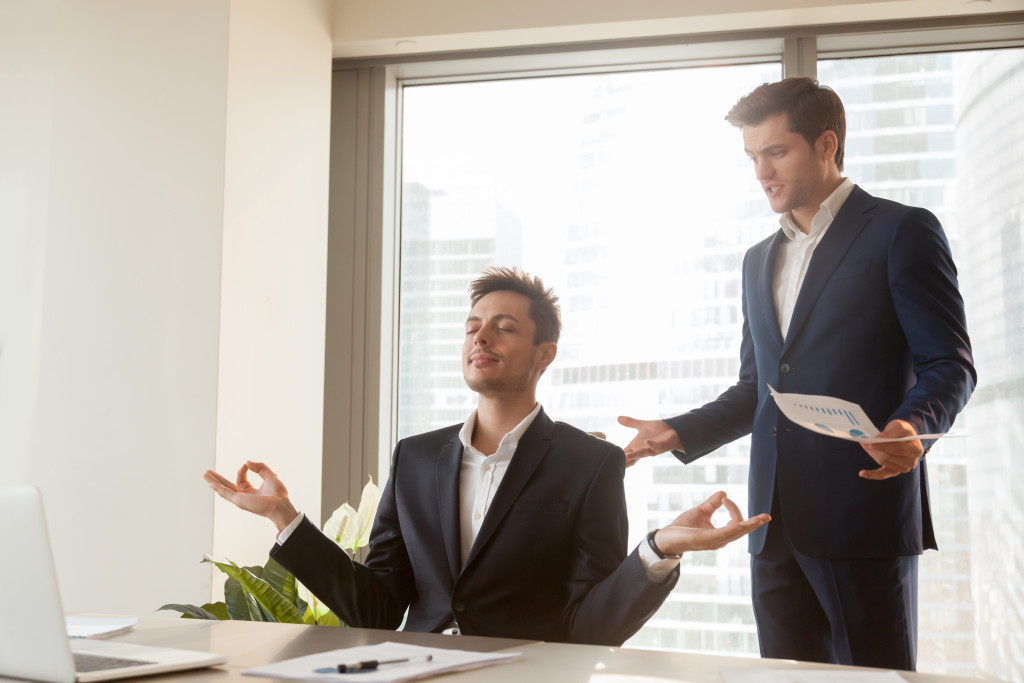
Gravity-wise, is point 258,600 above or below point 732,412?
below

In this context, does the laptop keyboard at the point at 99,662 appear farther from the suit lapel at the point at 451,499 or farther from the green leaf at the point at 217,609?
the green leaf at the point at 217,609

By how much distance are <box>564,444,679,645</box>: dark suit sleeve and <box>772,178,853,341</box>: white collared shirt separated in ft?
2.84

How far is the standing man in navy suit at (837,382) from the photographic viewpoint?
219 centimetres

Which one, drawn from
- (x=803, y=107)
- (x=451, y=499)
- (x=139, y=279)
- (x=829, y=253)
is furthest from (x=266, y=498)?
(x=803, y=107)

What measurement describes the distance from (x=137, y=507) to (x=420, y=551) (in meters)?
1.30

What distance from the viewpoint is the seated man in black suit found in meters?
1.71

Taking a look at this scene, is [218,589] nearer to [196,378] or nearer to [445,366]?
[196,378]

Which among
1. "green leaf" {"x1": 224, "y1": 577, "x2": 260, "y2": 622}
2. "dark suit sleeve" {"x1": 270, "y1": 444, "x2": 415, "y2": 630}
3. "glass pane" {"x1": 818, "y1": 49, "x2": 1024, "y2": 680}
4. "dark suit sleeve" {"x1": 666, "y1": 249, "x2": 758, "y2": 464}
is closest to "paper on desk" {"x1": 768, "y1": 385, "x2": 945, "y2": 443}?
"dark suit sleeve" {"x1": 666, "y1": 249, "x2": 758, "y2": 464}

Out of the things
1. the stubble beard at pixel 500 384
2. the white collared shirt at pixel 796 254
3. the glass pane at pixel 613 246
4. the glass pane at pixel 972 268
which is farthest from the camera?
the glass pane at pixel 613 246

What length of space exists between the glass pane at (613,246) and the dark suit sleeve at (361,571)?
1488mm

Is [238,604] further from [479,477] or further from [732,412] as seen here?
[732,412]

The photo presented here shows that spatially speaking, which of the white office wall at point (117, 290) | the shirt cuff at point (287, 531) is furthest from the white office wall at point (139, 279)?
the shirt cuff at point (287, 531)

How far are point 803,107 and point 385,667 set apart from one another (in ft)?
6.72

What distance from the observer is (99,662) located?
117 cm
